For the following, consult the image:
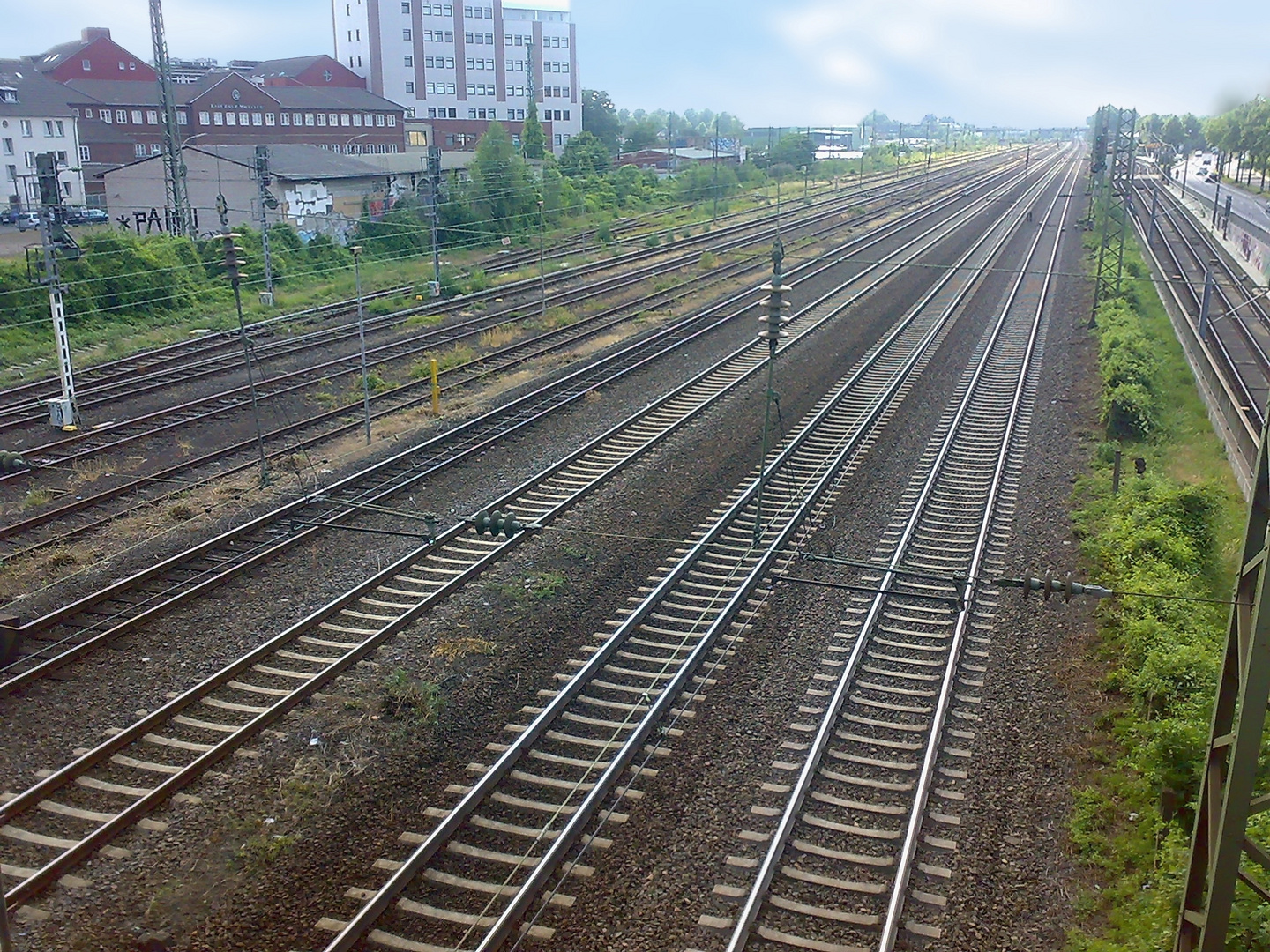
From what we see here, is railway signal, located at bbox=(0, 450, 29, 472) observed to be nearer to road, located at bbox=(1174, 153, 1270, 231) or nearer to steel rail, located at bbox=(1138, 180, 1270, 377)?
steel rail, located at bbox=(1138, 180, 1270, 377)

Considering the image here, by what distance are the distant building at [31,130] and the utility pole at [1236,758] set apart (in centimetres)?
5292

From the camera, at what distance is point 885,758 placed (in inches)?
367

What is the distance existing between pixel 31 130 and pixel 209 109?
10.8 metres

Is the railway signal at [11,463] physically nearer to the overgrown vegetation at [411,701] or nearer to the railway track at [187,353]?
the overgrown vegetation at [411,701]

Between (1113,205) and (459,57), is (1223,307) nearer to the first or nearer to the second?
(1113,205)

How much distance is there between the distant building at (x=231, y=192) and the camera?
43.0m

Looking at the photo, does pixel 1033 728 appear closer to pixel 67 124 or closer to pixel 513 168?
pixel 513 168

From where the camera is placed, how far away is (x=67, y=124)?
54.7 meters

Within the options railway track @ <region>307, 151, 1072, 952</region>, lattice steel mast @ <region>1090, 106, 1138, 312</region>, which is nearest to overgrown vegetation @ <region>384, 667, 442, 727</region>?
railway track @ <region>307, 151, 1072, 952</region>

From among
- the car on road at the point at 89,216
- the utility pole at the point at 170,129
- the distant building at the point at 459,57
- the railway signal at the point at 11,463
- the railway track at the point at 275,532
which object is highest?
the distant building at the point at 459,57

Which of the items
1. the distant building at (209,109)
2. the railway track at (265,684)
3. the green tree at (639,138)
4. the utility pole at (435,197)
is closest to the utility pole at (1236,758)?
the railway track at (265,684)

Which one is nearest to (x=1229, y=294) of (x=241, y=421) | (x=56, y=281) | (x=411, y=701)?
(x=241, y=421)

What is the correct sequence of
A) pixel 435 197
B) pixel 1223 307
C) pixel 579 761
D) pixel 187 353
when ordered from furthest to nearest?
pixel 1223 307
pixel 435 197
pixel 187 353
pixel 579 761

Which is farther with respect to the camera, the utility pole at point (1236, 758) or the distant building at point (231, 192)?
the distant building at point (231, 192)
